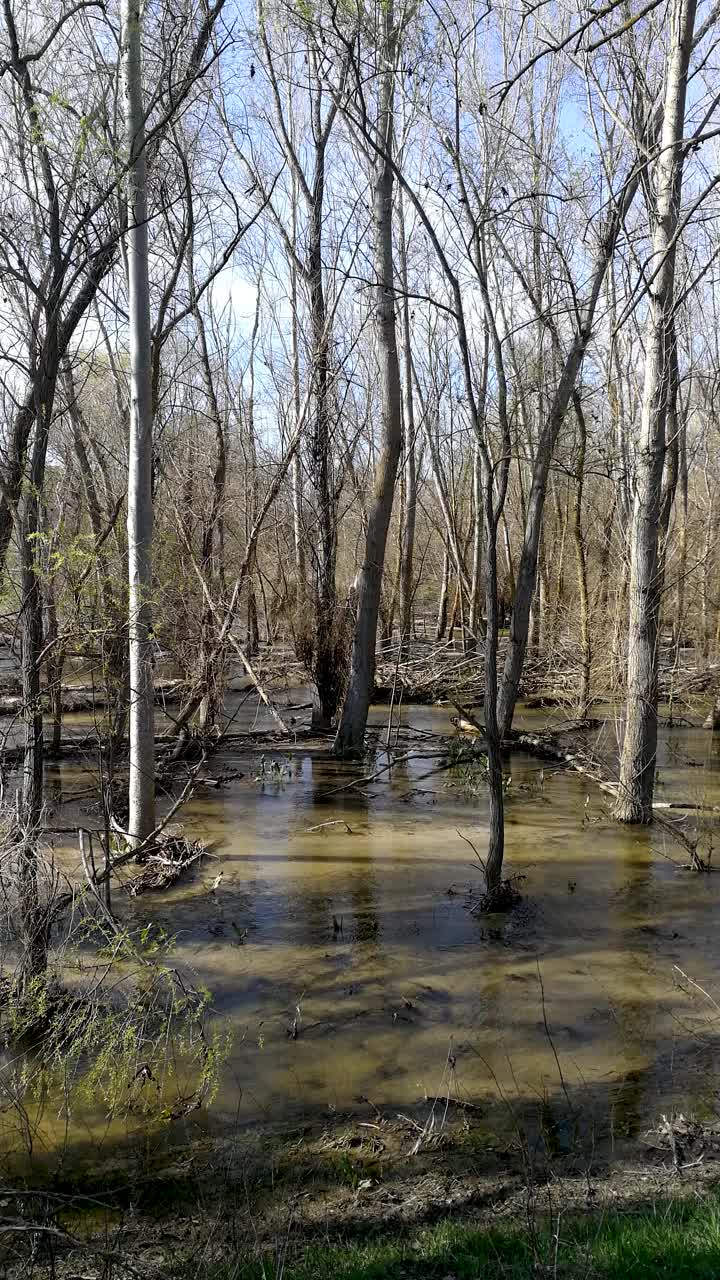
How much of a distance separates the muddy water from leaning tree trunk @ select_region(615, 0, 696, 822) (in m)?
0.90

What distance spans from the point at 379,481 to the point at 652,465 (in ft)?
13.4

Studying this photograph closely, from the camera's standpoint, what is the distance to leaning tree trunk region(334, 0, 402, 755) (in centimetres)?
1118

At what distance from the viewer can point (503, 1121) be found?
4324 millimetres

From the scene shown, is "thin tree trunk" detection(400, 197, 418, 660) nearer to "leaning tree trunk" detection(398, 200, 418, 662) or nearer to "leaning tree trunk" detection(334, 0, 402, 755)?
"leaning tree trunk" detection(398, 200, 418, 662)

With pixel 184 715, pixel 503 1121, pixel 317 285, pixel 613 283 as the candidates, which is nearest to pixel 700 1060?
pixel 503 1121

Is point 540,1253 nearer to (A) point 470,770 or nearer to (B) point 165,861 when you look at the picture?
(B) point 165,861

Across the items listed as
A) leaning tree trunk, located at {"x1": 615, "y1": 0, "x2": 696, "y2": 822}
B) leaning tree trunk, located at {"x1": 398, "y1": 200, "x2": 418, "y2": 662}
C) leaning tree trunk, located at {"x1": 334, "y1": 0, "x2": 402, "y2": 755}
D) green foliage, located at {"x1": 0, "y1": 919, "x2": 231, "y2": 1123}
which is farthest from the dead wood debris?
leaning tree trunk, located at {"x1": 398, "y1": 200, "x2": 418, "y2": 662}

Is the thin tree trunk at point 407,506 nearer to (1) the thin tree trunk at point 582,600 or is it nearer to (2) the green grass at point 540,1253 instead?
(1) the thin tree trunk at point 582,600

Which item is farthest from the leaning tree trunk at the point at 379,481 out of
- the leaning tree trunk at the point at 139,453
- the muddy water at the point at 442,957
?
the leaning tree trunk at the point at 139,453

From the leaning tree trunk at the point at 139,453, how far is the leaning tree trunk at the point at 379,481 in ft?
13.3

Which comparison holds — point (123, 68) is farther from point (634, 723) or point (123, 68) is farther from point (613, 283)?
point (613, 283)

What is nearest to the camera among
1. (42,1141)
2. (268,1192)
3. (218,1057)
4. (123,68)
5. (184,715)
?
(268,1192)

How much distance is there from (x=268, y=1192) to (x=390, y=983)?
6.89 feet

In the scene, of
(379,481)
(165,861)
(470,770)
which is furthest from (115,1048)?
(379,481)
